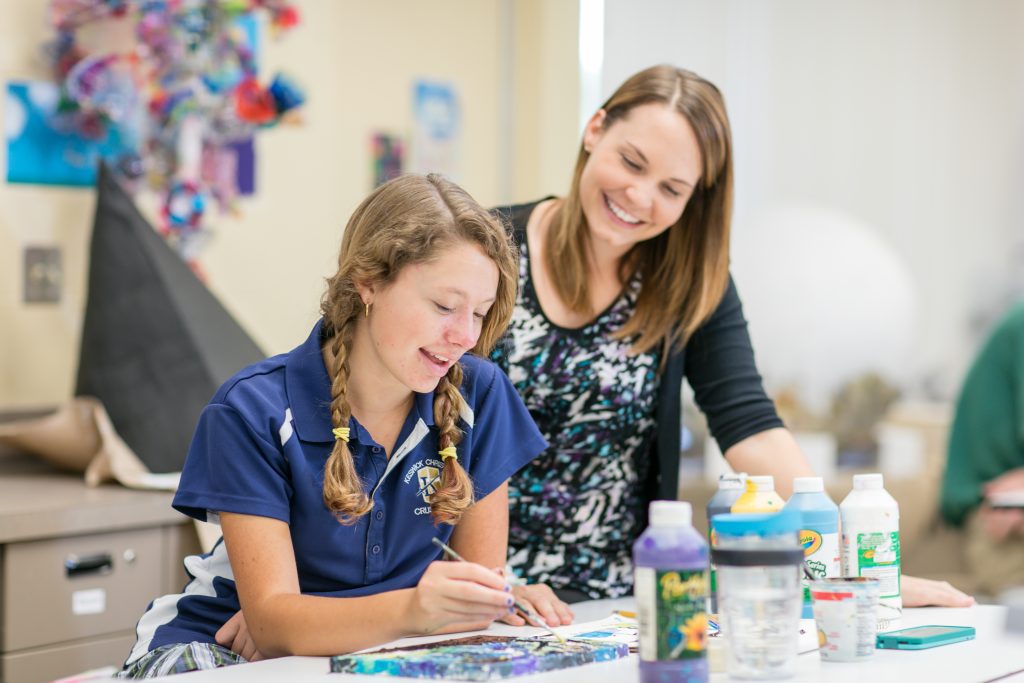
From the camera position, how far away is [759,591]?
118cm

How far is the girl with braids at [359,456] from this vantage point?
1.41m

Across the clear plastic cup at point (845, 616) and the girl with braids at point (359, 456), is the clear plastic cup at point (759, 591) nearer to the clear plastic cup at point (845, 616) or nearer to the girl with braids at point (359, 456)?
the clear plastic cup at point (845, 616)

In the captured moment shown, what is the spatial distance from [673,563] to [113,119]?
2159 mm

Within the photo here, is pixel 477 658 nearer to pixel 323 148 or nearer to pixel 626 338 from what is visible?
pixel 626 338

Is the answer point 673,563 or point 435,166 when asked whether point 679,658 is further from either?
point 435,166

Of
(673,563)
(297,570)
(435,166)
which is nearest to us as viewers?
(673,563)

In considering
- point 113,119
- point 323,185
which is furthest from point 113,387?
point 323,185

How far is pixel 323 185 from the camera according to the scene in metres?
3.28

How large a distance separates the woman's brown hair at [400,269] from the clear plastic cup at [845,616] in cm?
47

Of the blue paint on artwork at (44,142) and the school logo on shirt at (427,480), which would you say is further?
the blue paint on artwork at (44,142)

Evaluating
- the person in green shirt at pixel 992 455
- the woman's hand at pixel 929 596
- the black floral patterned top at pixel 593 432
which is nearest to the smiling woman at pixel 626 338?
the black floral patterned top at pixel 593 432

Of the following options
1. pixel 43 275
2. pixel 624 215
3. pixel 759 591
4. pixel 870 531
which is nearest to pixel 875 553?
pixel 870 531

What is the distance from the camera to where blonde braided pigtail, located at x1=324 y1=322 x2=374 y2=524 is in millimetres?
1459

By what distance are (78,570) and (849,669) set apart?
1.53 m
